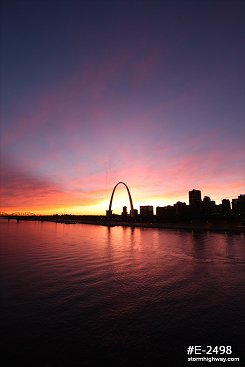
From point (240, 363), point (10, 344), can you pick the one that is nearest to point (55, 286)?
point (10, 344)

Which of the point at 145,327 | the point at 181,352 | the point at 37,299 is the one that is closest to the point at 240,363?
the point at 181,352

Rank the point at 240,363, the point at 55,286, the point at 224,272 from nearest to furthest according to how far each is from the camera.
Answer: the point at 240,363 < the point at 55,286 < the point at 224,272

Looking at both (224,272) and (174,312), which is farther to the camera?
(224,272)

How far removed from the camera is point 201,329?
1113 cm

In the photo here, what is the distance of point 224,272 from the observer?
23.6 m

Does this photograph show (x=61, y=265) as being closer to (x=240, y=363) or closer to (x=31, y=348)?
(x=31, y=348)

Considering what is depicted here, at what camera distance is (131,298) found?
15.8 meters

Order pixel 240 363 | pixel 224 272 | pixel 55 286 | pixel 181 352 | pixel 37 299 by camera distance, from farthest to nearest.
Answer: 1. pixel 224 272
2. pixel 55 286
3. pixel 37 299
4. pixel 181 352
5. pixel 240 363

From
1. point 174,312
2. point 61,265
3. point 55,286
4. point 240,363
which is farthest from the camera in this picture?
point 61,265

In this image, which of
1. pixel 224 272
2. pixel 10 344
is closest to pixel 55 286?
pixel 10 344

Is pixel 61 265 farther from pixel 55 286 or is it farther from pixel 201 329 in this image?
pixel 201 329

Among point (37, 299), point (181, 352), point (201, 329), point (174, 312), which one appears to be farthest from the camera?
point (37, 299)

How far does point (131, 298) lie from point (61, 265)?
1454 cm

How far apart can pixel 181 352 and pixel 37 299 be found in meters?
10.3
